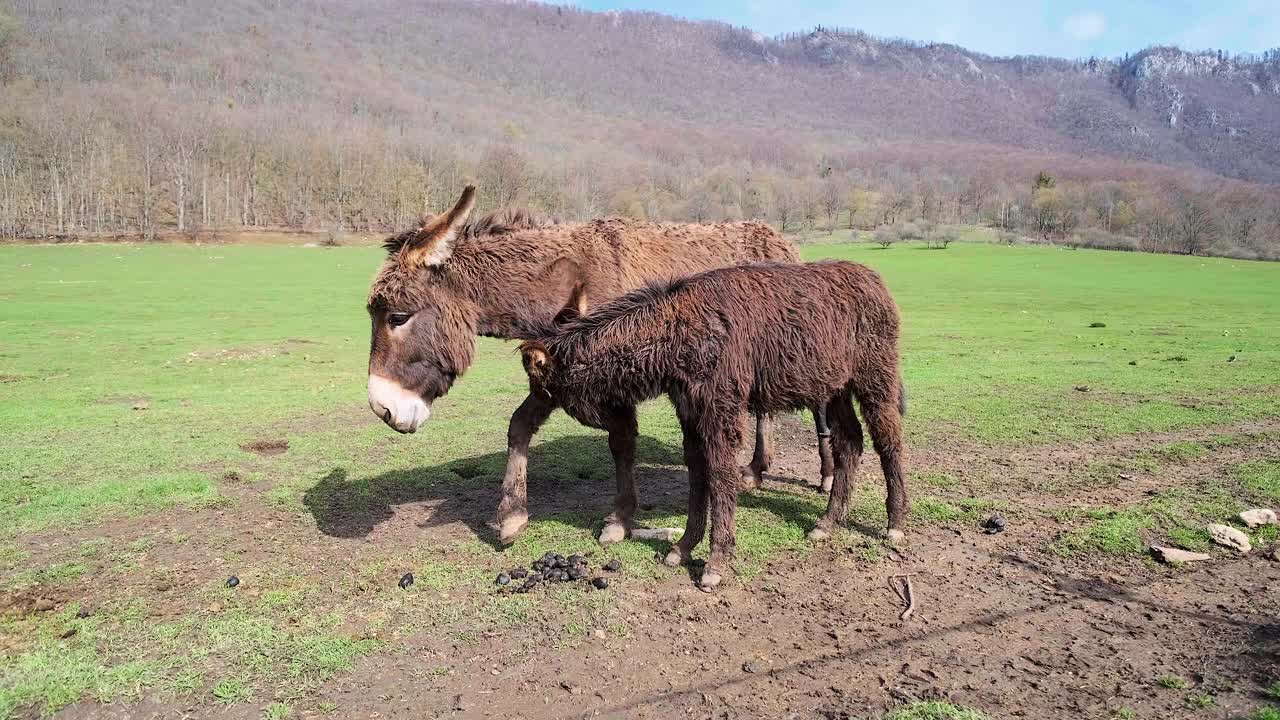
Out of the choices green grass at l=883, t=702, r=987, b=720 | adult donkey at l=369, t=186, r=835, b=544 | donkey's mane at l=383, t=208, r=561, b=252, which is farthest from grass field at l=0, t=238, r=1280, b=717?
donkey's mane at l=383, t=208, r=561, b=252

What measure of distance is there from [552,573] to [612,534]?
983 millimetres

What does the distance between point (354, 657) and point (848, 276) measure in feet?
16.3

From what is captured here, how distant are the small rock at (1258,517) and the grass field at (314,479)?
0.28 m

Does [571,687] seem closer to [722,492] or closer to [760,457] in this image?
[722,492]

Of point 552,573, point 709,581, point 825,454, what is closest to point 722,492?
point 709,581

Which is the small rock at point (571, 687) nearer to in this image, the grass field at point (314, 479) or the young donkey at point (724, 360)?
the grass field at point (314, 479)

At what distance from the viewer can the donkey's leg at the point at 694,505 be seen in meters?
6.18

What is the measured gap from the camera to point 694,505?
247 inches

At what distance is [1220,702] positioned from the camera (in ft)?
13.5

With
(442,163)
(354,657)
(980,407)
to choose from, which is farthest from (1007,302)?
(442,163)

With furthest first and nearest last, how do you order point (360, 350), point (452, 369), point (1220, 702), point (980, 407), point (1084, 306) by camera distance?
point (1084, 306)
point (360, 350)
point (980, 407)
point (452, 369)
point (1220, 702)

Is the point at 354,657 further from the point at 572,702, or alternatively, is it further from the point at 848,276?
the point at 848,276

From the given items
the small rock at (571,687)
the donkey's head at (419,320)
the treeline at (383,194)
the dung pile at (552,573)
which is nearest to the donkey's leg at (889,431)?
the dung pile at (552,573)

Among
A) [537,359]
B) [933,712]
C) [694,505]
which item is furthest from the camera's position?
[694,505]
